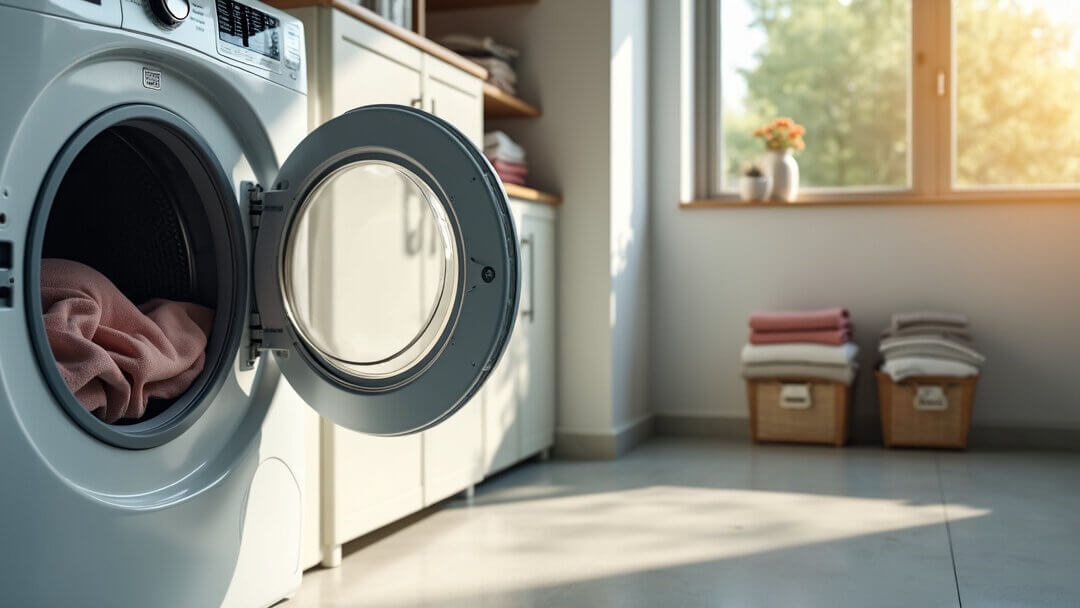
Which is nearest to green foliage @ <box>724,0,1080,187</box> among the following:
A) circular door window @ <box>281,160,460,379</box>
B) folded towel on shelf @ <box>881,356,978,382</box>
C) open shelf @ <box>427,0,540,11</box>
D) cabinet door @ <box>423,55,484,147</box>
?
folded towel on shelf @ <box>881,356,978,382</box>

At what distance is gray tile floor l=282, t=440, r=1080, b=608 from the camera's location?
6.05ft

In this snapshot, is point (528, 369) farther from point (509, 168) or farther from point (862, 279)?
point (862, 279)

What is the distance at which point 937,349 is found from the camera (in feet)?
11.0

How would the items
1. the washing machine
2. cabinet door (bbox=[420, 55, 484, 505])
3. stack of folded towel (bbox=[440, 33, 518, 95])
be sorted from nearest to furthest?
the washing machine
cabinet door (bbox=[420, 55, 484, 505])
stack of folded towel (bbox=[440, 33, 518, 95])

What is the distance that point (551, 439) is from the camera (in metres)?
3.36

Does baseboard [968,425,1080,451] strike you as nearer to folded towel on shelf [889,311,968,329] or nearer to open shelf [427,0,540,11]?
folded towel on shelf [889,311,968,329]

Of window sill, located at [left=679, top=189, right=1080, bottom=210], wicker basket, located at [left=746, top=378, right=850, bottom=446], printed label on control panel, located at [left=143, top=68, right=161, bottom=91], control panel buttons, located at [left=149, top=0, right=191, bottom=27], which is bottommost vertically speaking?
wicker basket, located at [left=746, top=378, right=850, bottom=446]

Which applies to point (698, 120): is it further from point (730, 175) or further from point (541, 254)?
point (541, 254)

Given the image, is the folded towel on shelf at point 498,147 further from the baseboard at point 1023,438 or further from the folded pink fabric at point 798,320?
the baseboard at point 1023,438

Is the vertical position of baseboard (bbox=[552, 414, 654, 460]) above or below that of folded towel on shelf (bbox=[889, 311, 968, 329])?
below

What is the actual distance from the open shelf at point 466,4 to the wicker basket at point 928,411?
71.6 inches

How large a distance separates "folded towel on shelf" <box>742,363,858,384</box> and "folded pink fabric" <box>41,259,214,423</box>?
95.3 inches

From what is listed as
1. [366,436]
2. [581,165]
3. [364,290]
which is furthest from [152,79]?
[581,165]

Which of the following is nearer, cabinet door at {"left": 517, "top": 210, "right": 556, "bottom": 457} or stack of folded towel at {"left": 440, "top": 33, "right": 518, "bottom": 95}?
cabinet door at {"left": 517, "top": 210, "right": 556, "bottom": 457}
